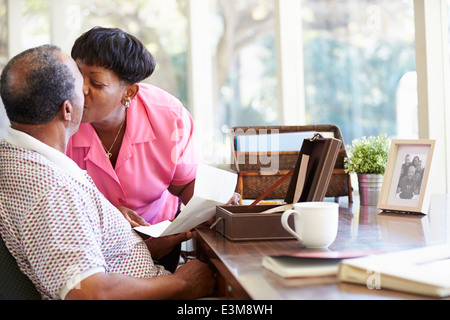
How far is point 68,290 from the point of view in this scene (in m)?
1.06

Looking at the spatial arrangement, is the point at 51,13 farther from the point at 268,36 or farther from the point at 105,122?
the point at 105,122

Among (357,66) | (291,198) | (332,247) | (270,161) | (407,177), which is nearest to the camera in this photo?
(332,247)

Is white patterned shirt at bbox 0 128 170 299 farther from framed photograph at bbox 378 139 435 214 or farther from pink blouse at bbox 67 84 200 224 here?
framed photograph at bbox 378 139 435 214

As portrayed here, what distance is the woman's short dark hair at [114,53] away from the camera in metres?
1.79

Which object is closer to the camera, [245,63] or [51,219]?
[51,219]

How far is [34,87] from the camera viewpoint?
1271 millimetres

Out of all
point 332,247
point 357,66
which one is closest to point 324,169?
point 332,247

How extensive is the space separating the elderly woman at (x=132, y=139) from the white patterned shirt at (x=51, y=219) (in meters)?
0.55

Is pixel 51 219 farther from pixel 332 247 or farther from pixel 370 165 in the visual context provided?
pixel 370 165

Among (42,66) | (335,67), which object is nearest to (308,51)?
(335,67)

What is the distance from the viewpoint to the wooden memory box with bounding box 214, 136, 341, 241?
52.5 inches

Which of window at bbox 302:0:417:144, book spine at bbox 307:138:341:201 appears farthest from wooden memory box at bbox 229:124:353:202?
window at bbox 302:0:417:144

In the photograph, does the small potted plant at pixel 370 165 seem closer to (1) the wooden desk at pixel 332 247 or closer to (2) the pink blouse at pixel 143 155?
(1) the wooden desk at pixel 332 247

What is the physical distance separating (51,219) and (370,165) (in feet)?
4.10
